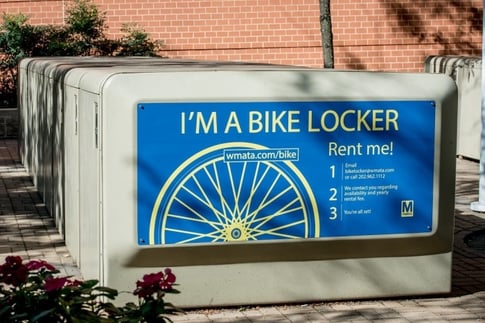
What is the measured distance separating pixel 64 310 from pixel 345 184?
337cm

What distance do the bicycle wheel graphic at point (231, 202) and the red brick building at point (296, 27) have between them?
45.2ft

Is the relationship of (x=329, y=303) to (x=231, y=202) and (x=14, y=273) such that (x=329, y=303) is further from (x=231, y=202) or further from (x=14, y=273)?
(x=14, y=273)

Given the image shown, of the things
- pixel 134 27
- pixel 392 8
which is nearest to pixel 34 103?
pixel 134 27

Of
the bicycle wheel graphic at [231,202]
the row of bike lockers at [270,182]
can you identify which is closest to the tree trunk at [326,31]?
the row of bike lockers at [270,182]

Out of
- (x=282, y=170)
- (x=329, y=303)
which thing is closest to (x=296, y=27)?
(x=329, y=303)

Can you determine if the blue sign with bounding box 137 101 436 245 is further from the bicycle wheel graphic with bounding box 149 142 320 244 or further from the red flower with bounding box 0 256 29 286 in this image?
the red flower with bounding box 0 256 29 286

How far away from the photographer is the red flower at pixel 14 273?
4.30 m

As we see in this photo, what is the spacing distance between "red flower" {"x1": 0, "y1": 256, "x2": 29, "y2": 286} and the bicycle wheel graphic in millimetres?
2586

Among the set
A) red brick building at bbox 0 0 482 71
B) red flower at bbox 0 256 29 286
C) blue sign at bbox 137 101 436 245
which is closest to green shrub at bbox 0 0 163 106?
red brick building at bbox 0 0 482 71

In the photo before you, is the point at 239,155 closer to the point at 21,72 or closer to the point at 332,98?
the point at 332,98

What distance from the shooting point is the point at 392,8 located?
2145 centimetres

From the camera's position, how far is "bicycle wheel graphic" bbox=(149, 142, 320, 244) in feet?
23.0

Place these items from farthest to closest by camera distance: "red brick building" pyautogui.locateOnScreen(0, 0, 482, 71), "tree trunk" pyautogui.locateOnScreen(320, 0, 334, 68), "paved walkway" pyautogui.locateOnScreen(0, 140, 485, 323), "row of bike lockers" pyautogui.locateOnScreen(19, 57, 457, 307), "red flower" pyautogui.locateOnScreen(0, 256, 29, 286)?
"red brick building" pyautogui.locateOnScreen(0, 0, 482, 71)
"tree trunk" pyautogui.locateOnScreen(320, 0, 334, 68)
"paved walkway" pyautogui.locateOnScreen(0, 140, 485, 323)
"row of bike lockers" pyautogui.locateOnScreen(19, 57, 457, 307)
"red flower" pyautogui.locateOnScreen(0, 256, 29, 286)

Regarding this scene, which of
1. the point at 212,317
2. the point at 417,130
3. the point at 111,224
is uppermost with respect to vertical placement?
the point at 417,130
